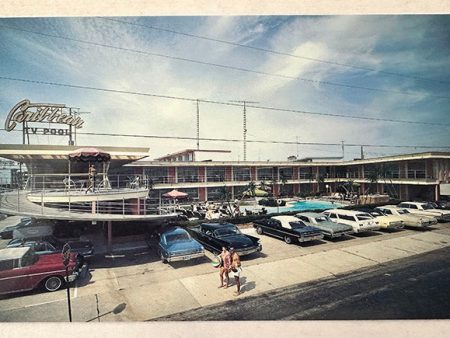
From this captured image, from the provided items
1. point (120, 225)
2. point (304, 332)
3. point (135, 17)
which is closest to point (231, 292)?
point (304, 332)

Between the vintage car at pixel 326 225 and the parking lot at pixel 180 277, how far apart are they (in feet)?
1.22

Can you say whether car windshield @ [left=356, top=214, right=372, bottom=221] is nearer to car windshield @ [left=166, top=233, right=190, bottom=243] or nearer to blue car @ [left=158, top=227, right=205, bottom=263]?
blue car @ [left=158, top=227, right=205, bottom=263]

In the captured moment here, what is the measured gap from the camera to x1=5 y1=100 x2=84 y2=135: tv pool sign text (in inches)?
286

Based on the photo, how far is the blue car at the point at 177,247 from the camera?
24.6 ft

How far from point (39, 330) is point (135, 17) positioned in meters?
7.48

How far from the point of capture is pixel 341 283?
6.39 meters

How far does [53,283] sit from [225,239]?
4837 millimetres

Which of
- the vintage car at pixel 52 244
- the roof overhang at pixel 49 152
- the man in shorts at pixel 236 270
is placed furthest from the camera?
the roof overhang at pixel 49 152

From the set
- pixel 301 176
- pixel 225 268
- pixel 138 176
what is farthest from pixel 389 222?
pixel 301 176

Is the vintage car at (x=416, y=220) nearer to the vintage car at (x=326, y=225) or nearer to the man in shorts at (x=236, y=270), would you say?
the vintage car at (x=326, y=225)

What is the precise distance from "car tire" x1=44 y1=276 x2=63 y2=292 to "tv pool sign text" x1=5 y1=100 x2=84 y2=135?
14.2 ft

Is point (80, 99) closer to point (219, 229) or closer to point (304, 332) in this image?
point (219, 229)

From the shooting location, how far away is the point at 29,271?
5.97m

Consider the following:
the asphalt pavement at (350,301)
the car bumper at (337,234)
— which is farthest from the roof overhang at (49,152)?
the car bumper at (337,234)
